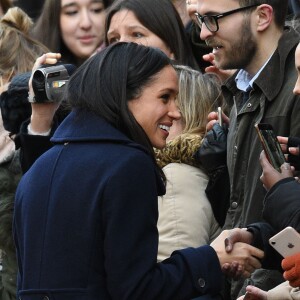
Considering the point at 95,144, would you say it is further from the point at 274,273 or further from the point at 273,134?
the point at 274,273

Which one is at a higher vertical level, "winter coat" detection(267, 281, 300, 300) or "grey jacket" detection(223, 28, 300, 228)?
"grey jacket" detection(223, 28, 300, 228)

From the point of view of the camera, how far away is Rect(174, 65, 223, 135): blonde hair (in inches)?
224

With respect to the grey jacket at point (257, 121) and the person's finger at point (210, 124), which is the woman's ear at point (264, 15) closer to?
the grey jacket at point (257, 121)

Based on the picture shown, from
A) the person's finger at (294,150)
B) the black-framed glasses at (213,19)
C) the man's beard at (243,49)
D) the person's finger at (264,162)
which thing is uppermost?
the black-framed glasses at (213,19)

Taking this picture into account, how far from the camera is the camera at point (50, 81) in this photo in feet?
18.0

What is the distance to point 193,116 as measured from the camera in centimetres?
570

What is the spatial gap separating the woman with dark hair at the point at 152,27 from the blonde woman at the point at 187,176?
65cm

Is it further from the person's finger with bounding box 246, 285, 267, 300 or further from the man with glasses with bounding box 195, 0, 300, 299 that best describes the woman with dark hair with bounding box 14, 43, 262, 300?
the man with glasses with bounding box 195, 0, 300, 299

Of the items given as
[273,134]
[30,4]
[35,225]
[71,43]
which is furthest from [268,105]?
[30,4]

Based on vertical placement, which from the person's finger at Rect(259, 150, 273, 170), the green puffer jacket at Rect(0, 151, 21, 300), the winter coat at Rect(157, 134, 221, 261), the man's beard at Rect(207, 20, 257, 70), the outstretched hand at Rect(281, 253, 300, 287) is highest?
the man's beard at Rect(207, 20, 257, 70)

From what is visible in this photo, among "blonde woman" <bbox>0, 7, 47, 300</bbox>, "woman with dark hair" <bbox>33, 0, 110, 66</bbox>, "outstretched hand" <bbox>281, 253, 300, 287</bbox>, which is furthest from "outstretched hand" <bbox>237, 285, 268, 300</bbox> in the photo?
"woman with dark hair" <bbox>33, 0, 110, 66</bbox>

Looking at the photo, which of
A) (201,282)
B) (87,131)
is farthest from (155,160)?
(201,282)

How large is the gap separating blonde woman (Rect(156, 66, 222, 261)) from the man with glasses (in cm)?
18

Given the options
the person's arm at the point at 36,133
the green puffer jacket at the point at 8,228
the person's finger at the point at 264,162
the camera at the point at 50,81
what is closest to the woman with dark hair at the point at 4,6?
the green puffer jacket at the point at 8,228
